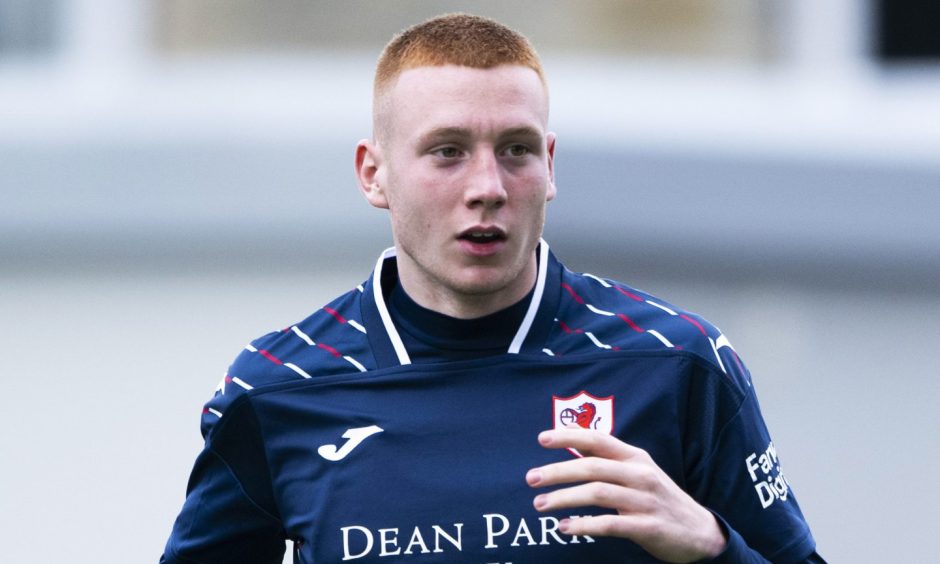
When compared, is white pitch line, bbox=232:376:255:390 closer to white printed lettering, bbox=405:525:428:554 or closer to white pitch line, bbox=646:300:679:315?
white printed lettering, bbox=405:525:428:554

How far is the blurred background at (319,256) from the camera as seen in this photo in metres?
6.50

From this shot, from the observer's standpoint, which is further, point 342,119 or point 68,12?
point 68,12

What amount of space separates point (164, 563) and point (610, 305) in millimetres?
1075

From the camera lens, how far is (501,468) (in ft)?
9.27

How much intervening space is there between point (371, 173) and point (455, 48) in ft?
1.16

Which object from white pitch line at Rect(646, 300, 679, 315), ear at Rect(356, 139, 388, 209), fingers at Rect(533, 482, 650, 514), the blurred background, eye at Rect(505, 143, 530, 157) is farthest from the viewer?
the blurred background

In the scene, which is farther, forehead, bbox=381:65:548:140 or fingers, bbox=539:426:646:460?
forehead, bbox=381:65:548:140

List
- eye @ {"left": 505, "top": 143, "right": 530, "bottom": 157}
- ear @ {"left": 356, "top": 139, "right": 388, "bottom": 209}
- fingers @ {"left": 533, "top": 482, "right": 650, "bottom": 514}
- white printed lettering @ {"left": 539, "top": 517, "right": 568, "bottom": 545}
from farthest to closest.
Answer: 1. ear @ {"left": 356, "top": 139, "right": 388, "bottom": 209}
2. eye @ {"left": 505, "top": 143, "right": 530, "bottom": 157}
3. white printed lettering @ {"left": 539, "top": 517, "right": 568, "bottom": 545}
4. fingers @ {"left": 533, "top": 482, "right": 650, "bottom": 514}

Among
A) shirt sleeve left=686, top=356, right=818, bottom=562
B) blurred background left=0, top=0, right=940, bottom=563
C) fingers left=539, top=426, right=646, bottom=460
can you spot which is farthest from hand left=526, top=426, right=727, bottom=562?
blurred background left=0, top=0, right=940, bottom=563

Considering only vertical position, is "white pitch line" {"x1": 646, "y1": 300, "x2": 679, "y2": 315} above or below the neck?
below

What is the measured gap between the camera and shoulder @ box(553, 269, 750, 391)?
9.48ft

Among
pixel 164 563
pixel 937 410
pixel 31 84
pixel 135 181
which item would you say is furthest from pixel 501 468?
pixel 31 84

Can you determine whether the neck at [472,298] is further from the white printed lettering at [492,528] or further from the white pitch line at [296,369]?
the white printed lettering at [492,528]

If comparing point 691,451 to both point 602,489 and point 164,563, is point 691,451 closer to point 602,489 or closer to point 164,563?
point 602,489
